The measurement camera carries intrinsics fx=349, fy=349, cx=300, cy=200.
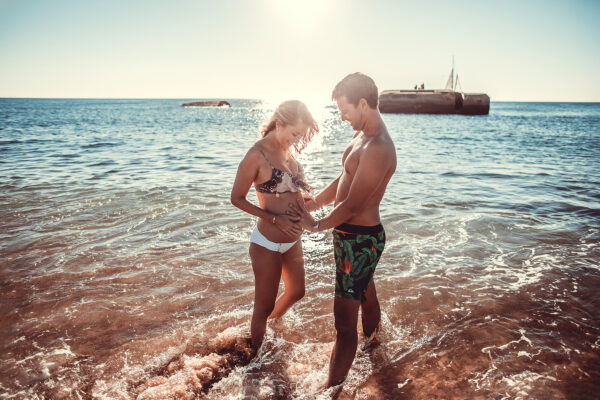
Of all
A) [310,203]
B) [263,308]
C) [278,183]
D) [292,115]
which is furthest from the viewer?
[310,203]

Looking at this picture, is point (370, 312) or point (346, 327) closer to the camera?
point (346, 327)

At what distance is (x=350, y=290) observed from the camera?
296 centimetres

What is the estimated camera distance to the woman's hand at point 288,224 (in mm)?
3047

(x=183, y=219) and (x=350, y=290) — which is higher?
(x=350, y=290)

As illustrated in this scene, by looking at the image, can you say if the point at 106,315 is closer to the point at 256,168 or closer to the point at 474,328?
the point at 256,168

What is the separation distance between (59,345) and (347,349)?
9.74ft

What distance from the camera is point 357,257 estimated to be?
116 inches

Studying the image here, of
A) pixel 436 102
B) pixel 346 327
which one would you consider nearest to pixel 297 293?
pixel 346 327

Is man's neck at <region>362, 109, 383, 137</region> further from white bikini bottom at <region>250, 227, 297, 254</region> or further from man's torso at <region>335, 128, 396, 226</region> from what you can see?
white bikini bottom at <region>250, 227, 297, 254</region>

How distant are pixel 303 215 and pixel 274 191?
336mm

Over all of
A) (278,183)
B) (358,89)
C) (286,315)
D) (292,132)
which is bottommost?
(286,315)

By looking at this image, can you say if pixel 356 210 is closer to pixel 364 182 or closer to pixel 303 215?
pixel 364 182

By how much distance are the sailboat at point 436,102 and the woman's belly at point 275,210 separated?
207 ft

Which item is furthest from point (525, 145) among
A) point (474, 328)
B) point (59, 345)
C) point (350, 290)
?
point (59, 345)
